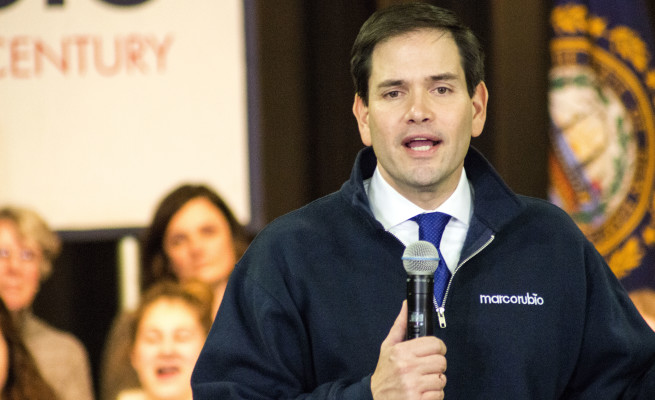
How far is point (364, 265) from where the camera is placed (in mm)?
1344

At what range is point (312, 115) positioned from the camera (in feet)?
9.76

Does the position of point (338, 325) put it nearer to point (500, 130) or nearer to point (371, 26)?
point (371, 26)

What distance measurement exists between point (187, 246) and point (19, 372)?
70cm

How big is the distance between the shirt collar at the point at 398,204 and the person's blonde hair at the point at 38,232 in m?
1.81

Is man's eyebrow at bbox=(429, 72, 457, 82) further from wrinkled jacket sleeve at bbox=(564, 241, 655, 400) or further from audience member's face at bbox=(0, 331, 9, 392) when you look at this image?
audience member's face at bbox=(0, 331, 9, 392)

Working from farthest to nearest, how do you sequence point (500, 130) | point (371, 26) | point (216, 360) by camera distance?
1. point (500, 130)
2. point (371, 26)
3. point (216, 360)

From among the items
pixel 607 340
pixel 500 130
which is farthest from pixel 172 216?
pixel 607 340

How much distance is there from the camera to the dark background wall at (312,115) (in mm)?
2891

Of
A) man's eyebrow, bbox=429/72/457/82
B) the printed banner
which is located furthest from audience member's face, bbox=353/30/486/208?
the printed banner

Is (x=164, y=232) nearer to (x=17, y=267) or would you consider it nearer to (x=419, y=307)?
(x=17, y=267)

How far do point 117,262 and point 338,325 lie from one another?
1855 millimetres

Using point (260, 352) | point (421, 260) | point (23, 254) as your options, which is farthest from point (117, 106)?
point (421, 260)

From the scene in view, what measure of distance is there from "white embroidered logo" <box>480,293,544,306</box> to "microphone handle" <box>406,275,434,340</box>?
9.7 inches

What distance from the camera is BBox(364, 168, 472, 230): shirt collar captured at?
1417 mm
